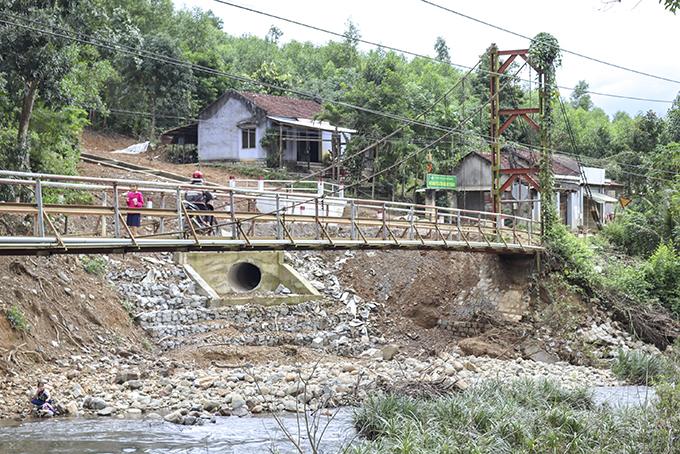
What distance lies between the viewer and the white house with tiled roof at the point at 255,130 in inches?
1335

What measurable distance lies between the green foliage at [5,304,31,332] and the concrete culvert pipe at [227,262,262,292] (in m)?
8.54

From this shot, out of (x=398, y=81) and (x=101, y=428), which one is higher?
(x=398, y=81)

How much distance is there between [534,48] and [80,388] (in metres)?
16.8

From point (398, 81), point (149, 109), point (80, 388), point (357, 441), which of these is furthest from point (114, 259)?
point (149, 109)

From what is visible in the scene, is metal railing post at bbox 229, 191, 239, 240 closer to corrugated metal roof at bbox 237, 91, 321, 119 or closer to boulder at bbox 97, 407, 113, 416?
boulder at bbox 97, 407, 113, 416

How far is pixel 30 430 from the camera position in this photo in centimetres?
933

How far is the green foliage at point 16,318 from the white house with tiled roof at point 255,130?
2134 cm

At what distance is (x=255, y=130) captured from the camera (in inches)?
1352

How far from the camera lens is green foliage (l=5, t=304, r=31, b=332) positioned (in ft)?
40.8

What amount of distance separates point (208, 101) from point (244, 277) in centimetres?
2267

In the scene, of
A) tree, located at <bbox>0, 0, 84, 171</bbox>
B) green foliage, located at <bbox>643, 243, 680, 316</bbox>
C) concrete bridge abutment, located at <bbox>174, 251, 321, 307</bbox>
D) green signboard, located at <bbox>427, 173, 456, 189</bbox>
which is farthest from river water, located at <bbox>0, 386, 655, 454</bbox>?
green signboard, located at <bbox>427, 173, 456, 189</bbox>

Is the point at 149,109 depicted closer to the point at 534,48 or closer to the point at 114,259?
the point at 114,259

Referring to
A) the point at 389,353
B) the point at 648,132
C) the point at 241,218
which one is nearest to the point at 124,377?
the point at 241,218

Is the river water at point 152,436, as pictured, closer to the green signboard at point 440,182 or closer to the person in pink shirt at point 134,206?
the person in pink shirt at point 134,206
